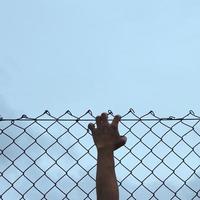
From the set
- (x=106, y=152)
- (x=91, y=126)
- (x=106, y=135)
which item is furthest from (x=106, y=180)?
(x=91, y=126)

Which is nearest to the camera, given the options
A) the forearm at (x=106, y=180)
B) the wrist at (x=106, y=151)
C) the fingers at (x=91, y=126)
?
the forearm at (x=106, y=180)

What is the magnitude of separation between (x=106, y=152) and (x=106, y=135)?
0.12 m

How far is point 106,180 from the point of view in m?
3.25

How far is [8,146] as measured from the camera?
376cm

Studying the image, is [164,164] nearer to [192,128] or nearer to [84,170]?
[192,128]

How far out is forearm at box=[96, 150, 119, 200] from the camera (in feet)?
10.6

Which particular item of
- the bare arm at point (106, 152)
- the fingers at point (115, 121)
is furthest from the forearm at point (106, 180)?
the fingers at point (115, 121)

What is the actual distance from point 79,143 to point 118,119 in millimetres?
514

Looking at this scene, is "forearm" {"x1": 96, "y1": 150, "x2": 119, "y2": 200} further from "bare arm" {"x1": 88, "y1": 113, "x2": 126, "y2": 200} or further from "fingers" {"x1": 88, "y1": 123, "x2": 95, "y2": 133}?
"fingers" {"x1": 88, "y1": 123, "x2": 95, "y2": 133}

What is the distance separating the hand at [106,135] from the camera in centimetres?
343

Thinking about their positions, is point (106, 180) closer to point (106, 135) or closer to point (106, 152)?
point (106, 152)

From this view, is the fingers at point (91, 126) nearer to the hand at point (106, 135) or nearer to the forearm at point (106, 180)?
the hand at point (106, 135)

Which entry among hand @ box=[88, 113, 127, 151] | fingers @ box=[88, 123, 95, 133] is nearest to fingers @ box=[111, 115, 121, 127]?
hand @ box=[88, 113, 127, 151]

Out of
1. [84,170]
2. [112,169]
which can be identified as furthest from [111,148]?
[84,170]
